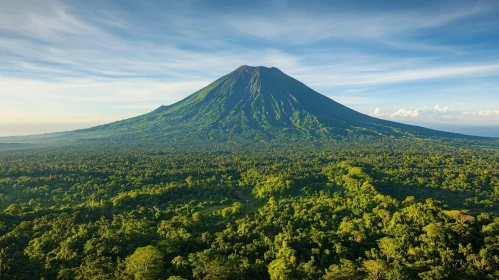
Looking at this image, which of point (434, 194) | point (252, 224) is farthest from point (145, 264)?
point (434, 194)

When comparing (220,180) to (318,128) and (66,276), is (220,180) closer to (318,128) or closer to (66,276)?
(66,276)

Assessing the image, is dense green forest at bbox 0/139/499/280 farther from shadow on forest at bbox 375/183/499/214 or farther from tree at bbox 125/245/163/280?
shadow on forest at bbox 375/183/499/214

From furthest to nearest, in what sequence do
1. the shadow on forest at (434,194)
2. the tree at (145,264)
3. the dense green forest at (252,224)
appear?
the shadow on forest at (434,194) < the dense green forest at (252,224) < the tree at (145,264)

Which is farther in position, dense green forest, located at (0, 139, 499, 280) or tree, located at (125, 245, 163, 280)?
dense green forest, located at (0, 139, 499, 280)

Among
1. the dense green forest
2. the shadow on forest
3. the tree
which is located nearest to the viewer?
the tree

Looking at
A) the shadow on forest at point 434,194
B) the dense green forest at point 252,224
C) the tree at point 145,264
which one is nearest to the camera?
the tree at point 145,264

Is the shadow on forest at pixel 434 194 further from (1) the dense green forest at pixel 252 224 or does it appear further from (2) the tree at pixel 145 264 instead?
(2) the tree at pixel 145 264

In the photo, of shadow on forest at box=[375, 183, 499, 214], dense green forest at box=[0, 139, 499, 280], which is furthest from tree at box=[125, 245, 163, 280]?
shadow on forest at box=[375, 183, 499, 214]

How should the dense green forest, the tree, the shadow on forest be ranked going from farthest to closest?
1. the shadow on forest
2. the dense green forest
3. the tree

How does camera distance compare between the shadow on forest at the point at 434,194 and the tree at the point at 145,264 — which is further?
the shadow on forest at the point at 434,194

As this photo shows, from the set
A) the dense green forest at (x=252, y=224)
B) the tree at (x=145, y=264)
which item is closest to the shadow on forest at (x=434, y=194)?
the dense green forest at (x=252, y=224)
